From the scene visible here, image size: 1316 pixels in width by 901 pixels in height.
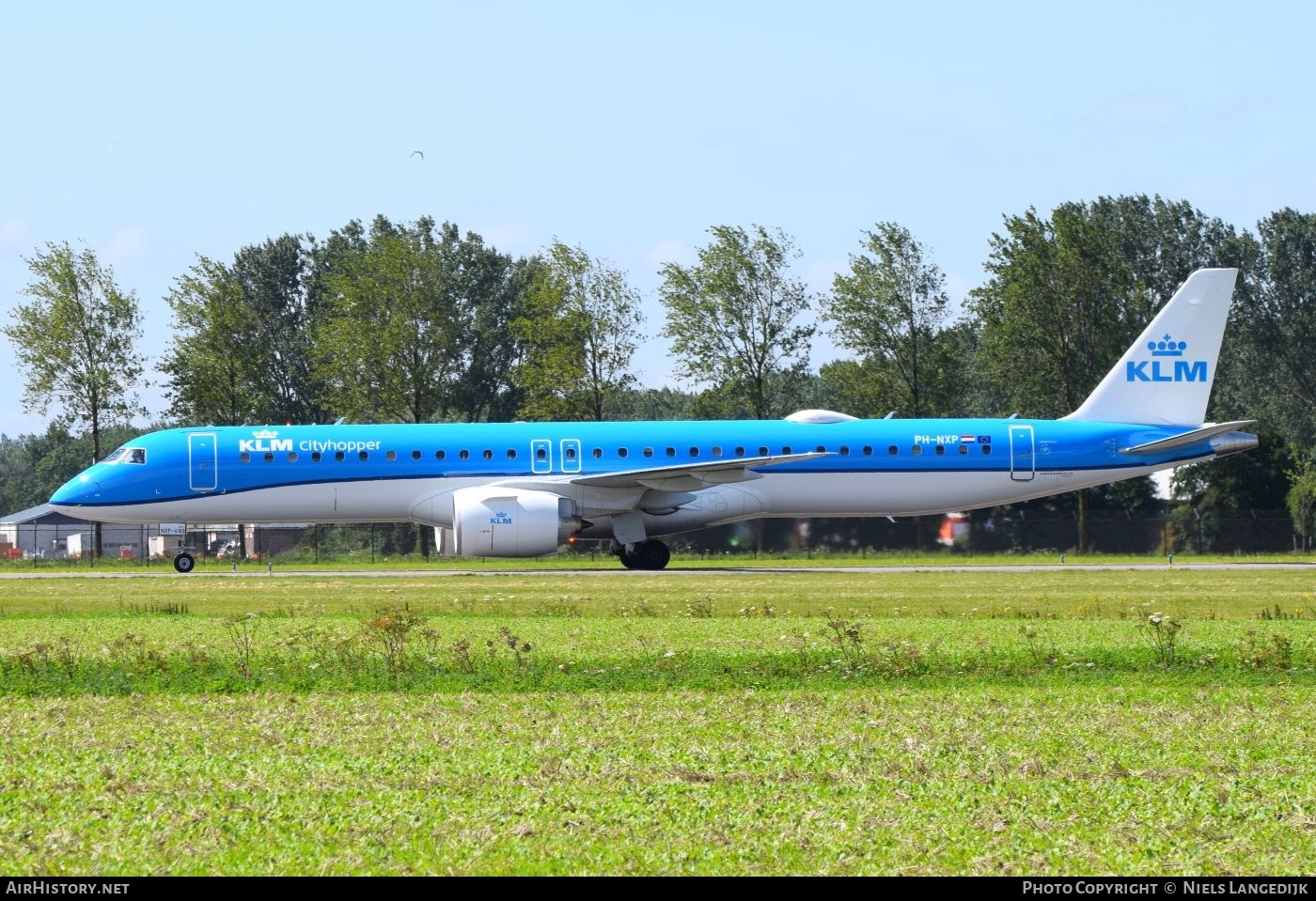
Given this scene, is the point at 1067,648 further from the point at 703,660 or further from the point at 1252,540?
the point at 1252,540

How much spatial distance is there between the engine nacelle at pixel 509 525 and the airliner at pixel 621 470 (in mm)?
152

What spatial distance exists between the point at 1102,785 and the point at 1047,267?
182ft

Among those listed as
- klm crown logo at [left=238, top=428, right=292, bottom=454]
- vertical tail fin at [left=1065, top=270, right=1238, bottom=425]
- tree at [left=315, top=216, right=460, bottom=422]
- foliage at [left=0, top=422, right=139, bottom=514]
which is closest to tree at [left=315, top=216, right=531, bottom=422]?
tree at [left=315, top=216, right=460, bottom=422]

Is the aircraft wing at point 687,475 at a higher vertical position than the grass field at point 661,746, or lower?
higher

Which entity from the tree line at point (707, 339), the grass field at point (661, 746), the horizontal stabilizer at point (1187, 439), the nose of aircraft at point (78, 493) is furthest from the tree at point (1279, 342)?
the grass field at point (661, 746)

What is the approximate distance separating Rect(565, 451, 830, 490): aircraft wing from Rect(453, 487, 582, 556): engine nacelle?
152cm

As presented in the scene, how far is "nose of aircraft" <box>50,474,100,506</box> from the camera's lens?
39812 millimetres

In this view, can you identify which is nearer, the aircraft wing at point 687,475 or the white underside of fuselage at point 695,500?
the aircraft wing at point 687,475

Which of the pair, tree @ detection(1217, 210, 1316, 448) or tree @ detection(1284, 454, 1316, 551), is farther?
tree @ detection(1217, 210, 1316, 448)

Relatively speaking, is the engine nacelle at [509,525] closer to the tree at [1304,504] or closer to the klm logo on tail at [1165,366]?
the klm logo on tail at [1165,366]

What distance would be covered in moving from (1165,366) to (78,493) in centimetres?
2812

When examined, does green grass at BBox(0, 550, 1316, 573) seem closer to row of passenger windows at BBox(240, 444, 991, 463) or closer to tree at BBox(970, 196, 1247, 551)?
row of passenger windows at BBox(240, 444, 991, 463)

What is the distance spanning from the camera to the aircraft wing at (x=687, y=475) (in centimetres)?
3831
